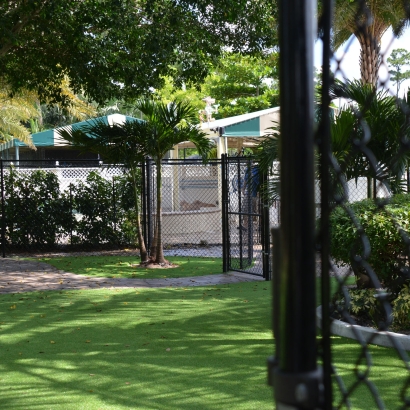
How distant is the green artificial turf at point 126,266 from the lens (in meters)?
11.0

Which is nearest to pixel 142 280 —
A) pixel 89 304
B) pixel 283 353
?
pixel 89 304

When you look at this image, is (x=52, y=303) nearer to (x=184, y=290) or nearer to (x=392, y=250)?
(x=184, y=290)

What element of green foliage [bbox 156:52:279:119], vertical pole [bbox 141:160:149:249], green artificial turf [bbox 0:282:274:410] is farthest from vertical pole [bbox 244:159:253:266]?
green foliage [bbox 156:52:279:119]

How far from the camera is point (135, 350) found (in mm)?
5859

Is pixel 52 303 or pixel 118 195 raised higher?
pixel 118 195

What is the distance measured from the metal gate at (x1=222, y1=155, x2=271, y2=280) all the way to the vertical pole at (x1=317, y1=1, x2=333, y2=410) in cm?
849

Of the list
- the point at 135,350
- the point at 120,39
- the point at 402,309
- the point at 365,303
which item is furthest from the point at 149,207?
the point at 402,309

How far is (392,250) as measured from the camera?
589cm

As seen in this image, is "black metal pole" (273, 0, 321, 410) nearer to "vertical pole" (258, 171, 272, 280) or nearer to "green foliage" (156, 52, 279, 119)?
"vertical pole" (258, 171, 272, 280)

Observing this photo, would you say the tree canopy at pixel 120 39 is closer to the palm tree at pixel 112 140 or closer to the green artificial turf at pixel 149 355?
the palm tree at pixel 112 140

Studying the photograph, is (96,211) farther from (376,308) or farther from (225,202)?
(376,308)

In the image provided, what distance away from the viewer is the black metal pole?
0.88 m

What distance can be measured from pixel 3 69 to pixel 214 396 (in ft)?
27.6

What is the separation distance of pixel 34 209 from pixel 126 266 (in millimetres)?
3355
